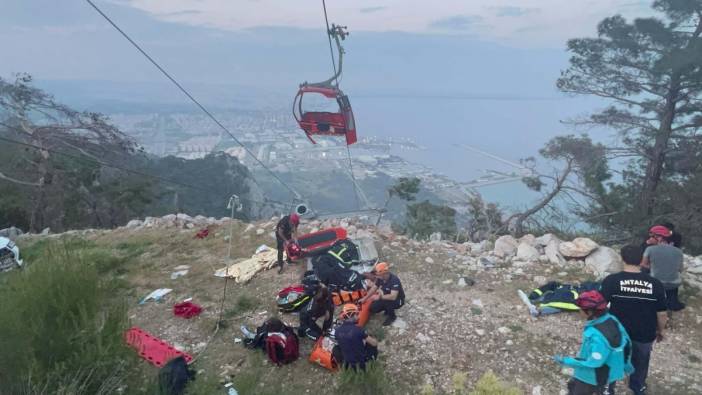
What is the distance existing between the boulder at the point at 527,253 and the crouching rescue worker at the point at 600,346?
468cm

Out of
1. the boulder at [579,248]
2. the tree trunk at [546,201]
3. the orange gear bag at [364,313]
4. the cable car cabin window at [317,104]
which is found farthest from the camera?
the tree trunk at [546,201]

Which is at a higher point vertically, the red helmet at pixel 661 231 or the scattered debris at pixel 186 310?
the red helmet at pixel 661 231

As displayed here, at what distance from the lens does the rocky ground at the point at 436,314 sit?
583 centimetres

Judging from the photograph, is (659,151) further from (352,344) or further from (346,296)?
(352,344)

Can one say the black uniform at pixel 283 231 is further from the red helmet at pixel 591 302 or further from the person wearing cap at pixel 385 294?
the red helmet at pixel 591 302

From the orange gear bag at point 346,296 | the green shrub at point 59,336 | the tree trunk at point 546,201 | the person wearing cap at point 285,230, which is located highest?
the green shrub at point 59,336

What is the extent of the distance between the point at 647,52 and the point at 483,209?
22.6 feet

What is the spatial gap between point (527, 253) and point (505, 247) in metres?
0.48

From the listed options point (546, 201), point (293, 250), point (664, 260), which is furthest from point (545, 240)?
point (546, 201)

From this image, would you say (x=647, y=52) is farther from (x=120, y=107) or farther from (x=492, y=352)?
(x=120, y=107)

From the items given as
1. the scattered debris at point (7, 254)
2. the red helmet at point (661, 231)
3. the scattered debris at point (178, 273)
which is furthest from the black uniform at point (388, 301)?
the scattered debris at point (7, 254)

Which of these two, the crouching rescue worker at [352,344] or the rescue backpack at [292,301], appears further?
the rescue backpack at [292,301]

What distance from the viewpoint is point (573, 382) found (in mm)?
4398

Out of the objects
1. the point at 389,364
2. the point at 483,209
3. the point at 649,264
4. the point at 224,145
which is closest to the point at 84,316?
the point at 389,364
